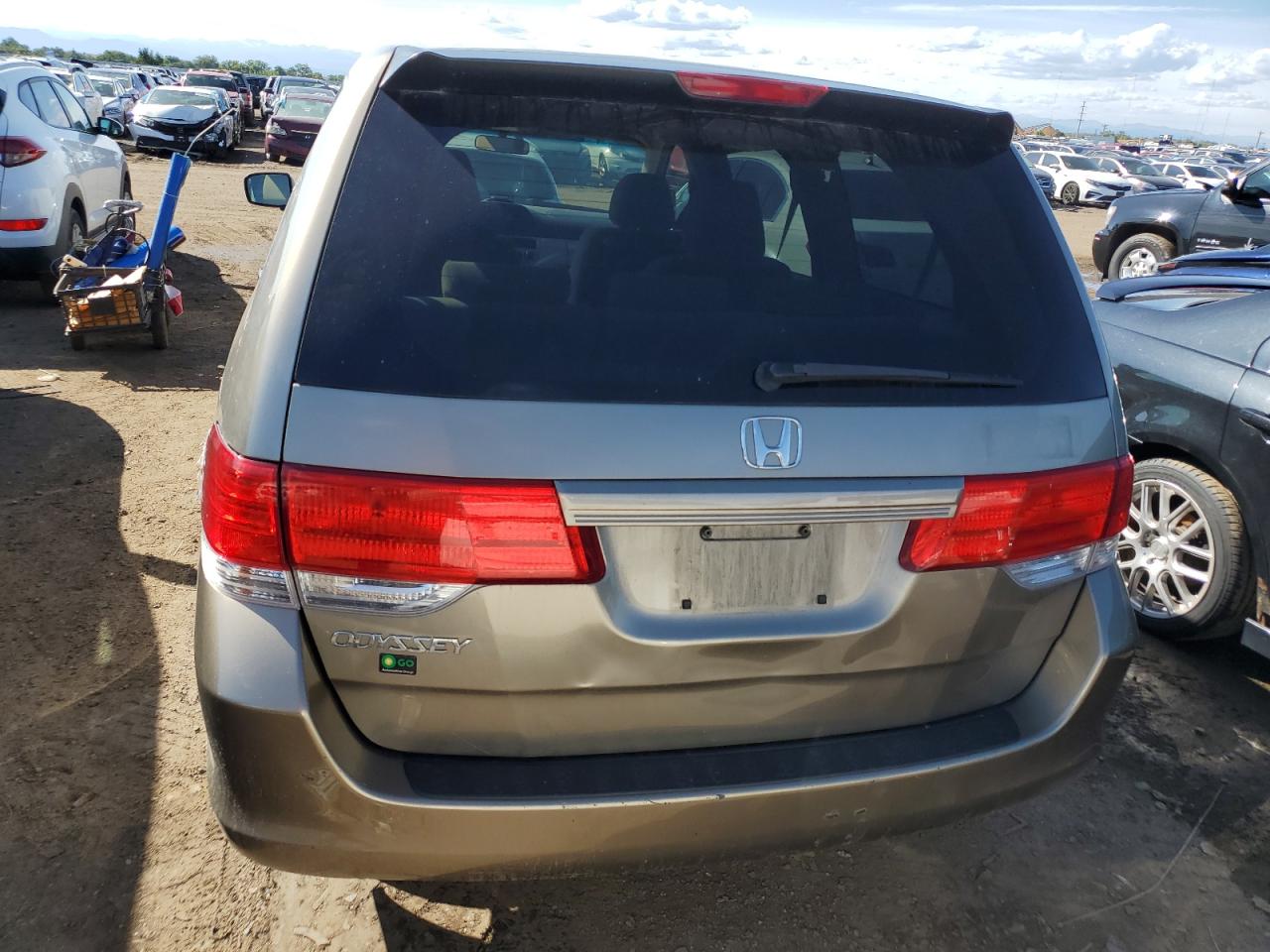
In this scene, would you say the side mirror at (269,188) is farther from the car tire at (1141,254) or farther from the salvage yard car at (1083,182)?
the salvage yard car at (1083,182)

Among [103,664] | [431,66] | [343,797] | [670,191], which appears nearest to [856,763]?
[343,797]

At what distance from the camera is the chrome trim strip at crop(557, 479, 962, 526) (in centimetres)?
174

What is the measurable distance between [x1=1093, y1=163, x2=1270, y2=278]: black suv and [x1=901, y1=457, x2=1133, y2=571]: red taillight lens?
1027 cm

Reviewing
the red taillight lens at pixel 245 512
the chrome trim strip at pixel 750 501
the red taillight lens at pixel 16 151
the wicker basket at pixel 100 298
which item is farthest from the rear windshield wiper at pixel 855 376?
the red taillight lens at pixel 16 151

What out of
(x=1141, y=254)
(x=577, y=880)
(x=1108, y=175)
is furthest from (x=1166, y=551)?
(x=1108, y=175)

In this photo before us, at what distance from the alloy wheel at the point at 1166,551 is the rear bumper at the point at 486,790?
7.38 feet

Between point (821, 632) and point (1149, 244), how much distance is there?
478 inches

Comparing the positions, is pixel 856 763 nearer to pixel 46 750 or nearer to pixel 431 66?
pixel 431 66

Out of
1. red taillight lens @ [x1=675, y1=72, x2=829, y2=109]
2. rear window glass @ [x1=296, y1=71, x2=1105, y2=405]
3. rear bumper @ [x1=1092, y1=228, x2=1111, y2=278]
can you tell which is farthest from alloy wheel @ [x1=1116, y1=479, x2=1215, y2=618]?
rear bumper @ [x1=1092, y1=228, x2=1111, y2=278]

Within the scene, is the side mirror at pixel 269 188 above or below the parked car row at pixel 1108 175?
above

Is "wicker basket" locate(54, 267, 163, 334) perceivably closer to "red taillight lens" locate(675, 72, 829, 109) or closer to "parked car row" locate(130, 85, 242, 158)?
"red taillight lens" locate(675, 72, 829, 109)

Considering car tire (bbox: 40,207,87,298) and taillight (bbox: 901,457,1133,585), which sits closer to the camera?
taillight (bbox: 901,457,1133,585)

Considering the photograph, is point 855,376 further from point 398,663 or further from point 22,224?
point 22,224

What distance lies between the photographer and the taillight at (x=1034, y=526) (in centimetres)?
193
